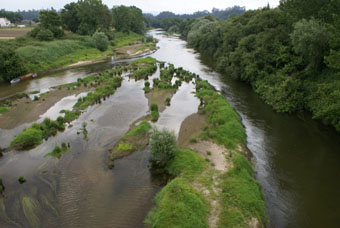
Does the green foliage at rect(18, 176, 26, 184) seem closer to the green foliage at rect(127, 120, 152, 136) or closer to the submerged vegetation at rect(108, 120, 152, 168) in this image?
the submerged vegetation at rect(108, 120, 152, 168)

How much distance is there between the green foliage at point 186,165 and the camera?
835 inches

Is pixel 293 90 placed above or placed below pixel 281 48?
below

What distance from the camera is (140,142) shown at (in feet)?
89.7

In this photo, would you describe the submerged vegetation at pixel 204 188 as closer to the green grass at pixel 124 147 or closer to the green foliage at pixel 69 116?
the green grass at pixel 124 147

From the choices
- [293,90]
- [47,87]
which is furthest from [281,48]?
[47,87]

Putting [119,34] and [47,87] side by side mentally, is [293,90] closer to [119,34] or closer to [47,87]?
[47,87]

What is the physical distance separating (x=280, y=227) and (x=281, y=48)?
3677 centimetres

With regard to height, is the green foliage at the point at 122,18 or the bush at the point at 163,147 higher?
the green foliage at the point at 122,18

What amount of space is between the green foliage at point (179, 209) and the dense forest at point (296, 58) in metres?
23.2

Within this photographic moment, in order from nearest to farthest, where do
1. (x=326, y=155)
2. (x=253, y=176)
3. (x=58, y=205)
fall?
(x=58, y=205) < (x=253, y=176) < (x=326, y=155)

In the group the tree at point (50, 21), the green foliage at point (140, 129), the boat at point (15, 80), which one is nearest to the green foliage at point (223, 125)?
the green foliage at point (140, 129)

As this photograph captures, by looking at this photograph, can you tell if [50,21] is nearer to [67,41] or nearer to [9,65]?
[67,41]

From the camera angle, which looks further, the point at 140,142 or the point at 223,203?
the point at 140,142

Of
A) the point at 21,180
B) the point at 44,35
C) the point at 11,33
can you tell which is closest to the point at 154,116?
the point at 21,180
